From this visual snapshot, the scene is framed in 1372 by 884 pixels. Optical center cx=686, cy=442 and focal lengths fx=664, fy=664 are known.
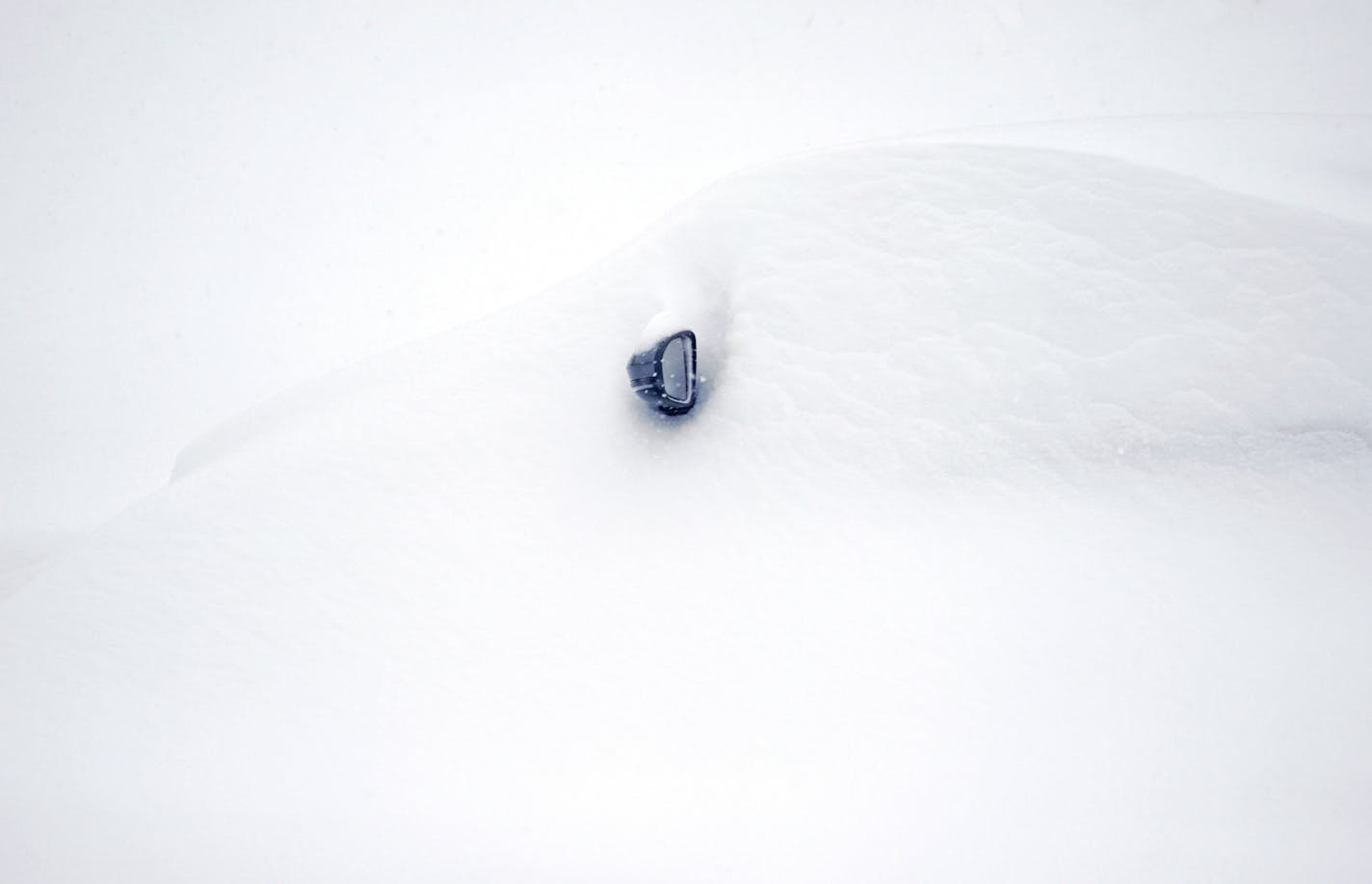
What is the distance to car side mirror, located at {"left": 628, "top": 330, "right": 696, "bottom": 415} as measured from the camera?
194cm

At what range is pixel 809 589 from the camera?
6.03ft

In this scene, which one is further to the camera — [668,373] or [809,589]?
[668,373]

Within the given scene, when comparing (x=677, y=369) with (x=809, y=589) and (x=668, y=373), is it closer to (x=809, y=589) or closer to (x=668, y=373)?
(x=668, y=373)

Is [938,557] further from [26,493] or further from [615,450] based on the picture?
[26,493]

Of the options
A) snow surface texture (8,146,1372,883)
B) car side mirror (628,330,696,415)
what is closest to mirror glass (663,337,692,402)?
car side mirror (628,330,696,415)

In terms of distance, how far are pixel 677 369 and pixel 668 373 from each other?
1.7 inches

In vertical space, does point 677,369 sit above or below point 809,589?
above

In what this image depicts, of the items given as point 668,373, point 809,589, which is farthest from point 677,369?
point 809,589

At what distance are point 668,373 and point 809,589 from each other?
2.47 ft

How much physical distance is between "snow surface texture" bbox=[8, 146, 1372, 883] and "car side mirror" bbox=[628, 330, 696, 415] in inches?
3.7

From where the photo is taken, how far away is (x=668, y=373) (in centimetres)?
201

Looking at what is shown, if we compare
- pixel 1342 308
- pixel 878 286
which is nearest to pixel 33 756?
pixel 878 286

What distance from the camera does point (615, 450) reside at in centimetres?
216

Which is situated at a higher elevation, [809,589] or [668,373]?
[668,373]
